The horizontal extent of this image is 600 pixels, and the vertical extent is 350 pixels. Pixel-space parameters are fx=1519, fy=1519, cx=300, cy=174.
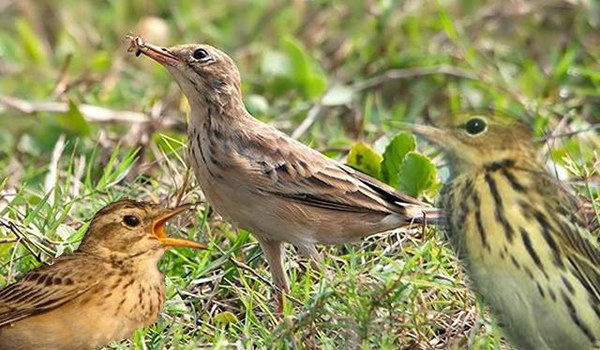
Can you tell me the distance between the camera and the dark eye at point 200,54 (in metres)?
7.61

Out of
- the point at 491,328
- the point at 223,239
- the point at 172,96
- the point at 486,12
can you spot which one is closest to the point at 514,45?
the point at 486,12

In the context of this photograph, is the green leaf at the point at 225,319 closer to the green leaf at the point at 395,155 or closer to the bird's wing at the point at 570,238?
the green leaf at the point at 395,155

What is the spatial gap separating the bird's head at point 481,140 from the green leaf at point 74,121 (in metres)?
4.02

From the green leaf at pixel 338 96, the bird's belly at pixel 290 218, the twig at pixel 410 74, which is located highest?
the twig at pixel 410 74

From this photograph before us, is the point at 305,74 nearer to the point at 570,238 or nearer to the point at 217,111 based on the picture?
the point at 217,111

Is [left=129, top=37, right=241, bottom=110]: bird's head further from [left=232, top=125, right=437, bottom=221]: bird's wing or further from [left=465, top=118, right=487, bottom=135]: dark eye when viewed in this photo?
[left=465, top=118, right=487, bottom=135]: dark eye

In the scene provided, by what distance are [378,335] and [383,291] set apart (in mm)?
216

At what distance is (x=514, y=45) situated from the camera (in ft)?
38.2

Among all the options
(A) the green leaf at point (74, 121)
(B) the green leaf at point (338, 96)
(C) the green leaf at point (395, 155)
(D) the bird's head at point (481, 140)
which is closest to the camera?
(D) the bird's head at point (481, 140)

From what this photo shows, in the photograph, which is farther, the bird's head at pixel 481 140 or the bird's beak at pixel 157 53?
the bird's beak at pixel 157 53

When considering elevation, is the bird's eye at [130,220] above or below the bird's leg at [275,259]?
below

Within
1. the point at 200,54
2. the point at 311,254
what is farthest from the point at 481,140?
the point at 200,54

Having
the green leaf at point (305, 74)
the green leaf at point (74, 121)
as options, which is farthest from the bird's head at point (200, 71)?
the green leaf at point (305, 74)

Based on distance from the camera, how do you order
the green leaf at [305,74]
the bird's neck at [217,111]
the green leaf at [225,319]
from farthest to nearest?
the green leaf at [305,74] → the bird's neck at [217,111] → the green leaf at [225,319]
